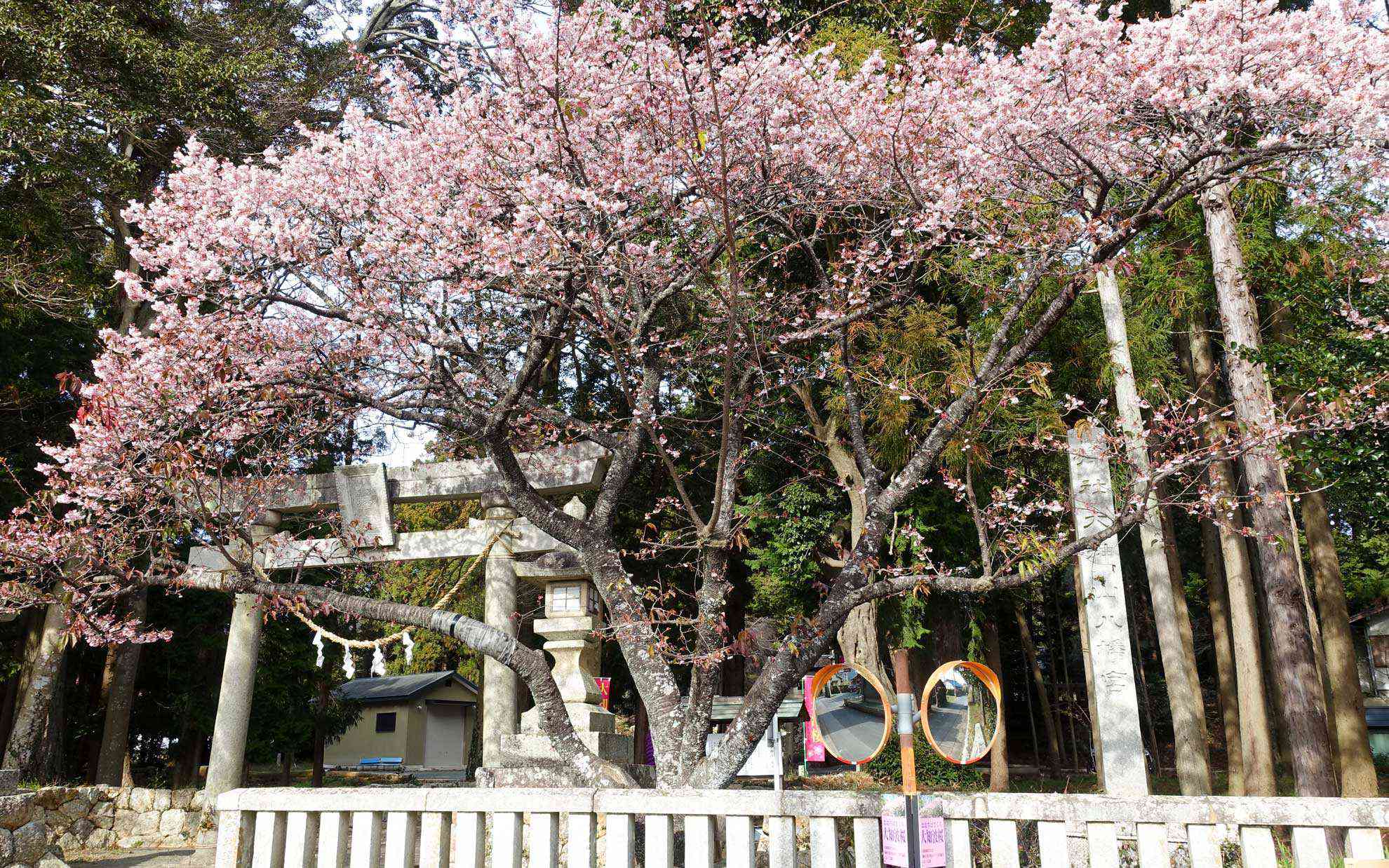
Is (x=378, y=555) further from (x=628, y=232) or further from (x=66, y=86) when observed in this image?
(x=66, y=86)

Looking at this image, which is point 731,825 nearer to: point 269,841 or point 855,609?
point 269,841

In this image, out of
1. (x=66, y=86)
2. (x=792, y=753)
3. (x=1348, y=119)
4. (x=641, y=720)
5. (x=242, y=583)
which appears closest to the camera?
(x=1348, y=119)

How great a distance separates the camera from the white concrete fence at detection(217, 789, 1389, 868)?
2.86m

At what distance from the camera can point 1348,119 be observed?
Answer: 464 centimetres

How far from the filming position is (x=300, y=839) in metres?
3.42

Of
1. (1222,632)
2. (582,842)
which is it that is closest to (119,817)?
(582,842)

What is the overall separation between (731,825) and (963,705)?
7.15 feet

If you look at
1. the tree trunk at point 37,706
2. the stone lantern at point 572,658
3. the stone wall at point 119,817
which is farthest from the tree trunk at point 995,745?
the tree trunk at point 37,706

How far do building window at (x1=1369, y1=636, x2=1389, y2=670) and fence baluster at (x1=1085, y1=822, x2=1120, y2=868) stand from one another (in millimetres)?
25202

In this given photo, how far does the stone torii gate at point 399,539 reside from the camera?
7.75 meters

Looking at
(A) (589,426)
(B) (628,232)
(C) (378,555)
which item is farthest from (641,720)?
(B) (628,232)

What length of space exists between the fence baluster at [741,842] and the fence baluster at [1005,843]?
2.68 ft

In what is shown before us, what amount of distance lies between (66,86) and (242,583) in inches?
275

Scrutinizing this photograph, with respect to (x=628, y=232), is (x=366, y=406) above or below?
below
